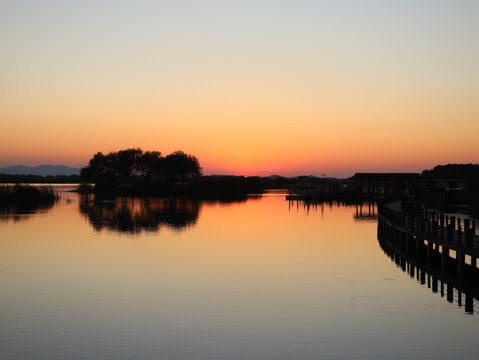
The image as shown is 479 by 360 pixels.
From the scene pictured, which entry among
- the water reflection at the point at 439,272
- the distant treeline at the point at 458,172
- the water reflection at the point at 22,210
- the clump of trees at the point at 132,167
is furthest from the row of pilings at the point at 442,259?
the clump of trees at the point at 132,167

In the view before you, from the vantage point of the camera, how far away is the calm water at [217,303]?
18.0m

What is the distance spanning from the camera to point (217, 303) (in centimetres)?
2416

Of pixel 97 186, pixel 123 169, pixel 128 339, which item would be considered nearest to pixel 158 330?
pixel 128 339

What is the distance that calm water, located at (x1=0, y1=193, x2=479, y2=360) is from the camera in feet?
59.2

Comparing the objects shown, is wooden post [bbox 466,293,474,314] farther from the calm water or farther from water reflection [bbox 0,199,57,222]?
water reflection [bbox 0,199,57,222]

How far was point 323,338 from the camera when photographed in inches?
750

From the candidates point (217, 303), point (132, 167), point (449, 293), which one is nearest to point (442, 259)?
point (449, 293)

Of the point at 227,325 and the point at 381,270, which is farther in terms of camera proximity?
the point at 381,270

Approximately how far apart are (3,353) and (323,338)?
9886 mm

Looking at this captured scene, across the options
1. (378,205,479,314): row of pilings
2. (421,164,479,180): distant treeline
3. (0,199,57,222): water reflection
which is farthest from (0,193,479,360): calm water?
(421,164,479,180): distant treeline

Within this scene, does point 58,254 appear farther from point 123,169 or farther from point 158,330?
point 123,169

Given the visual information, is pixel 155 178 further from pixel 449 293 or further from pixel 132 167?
pixel 449 293

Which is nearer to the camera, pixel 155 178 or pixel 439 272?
pixel 439 272

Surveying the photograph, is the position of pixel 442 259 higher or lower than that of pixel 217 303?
higher
